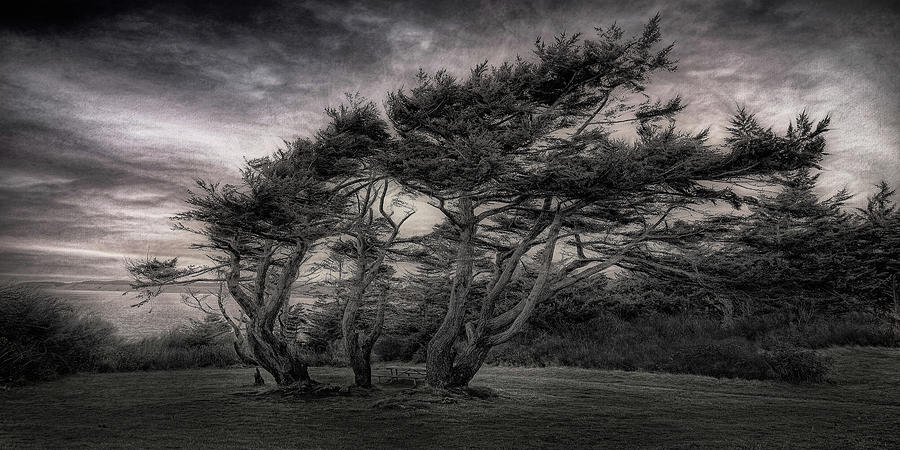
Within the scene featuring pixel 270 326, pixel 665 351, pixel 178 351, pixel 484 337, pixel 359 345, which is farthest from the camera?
pixel 178 351

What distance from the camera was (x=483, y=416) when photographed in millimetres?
9789

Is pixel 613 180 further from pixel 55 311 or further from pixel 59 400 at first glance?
pixel 55 311

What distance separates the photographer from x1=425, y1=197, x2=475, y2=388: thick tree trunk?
12219 millimetres

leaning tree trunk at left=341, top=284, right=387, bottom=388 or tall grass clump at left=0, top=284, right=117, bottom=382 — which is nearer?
tall grass clump at left=0, top=284, right=117, bottom=382

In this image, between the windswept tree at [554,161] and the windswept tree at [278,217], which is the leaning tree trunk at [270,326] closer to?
the windswept tree at [278,217]

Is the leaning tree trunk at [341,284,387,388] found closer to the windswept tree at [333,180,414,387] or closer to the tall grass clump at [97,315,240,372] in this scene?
the windswept tree at [333,180,414,387]

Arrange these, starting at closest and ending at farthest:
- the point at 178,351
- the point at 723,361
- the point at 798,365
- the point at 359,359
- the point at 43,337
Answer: the point at 359,359
the point at 798,365
the point at 43,337
the point at 723,361
the point at 178,351

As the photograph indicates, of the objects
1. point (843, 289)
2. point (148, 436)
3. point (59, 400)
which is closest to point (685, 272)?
point (843, 289)

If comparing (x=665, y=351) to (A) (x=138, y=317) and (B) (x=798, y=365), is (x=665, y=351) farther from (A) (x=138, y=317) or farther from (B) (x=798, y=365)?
(A) (x=138, y=317)

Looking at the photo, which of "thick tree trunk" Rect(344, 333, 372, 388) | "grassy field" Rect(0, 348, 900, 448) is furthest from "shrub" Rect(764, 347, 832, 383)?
"thick tree trunk" Rect(344, 333, 372, 388)

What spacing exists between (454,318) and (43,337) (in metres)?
12.8

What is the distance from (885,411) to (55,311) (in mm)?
22043

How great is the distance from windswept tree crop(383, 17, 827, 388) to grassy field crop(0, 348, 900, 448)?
2.64m

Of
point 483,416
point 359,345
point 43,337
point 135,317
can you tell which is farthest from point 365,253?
point 135,317
